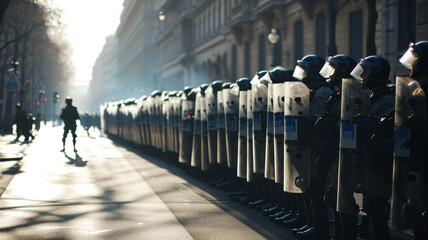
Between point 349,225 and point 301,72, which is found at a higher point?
point 301,72

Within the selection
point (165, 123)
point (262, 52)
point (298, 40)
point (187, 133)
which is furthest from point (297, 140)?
point (262, 52)

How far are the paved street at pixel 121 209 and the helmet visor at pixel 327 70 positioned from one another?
1752 millimetres

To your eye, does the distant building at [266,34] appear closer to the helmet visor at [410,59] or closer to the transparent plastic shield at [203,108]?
Answer: the transparent plastic shield at [203,108]

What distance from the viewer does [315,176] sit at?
21.4ft

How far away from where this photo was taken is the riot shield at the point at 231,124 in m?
10.1

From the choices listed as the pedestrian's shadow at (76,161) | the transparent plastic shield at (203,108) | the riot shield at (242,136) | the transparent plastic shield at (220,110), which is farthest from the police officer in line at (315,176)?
the pedestrian's shadow at (76,161)

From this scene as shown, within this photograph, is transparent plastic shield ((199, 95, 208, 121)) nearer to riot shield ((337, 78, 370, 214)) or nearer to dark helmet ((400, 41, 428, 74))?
riot shield ((337, 78, 370, 214))

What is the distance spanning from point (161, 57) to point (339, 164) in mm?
69219

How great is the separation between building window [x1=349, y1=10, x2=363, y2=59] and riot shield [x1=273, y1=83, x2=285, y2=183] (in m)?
16.2

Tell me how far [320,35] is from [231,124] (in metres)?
17.3

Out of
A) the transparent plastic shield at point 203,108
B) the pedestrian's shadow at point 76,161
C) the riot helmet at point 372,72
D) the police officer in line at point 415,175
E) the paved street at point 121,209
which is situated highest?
the riot helmet at point 372,72

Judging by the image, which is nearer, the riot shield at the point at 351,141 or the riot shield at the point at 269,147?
the riot shield at the point at 351,141

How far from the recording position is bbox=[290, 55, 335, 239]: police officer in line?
21.2 ft

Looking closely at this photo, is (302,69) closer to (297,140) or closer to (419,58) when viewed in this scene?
(297,140)
